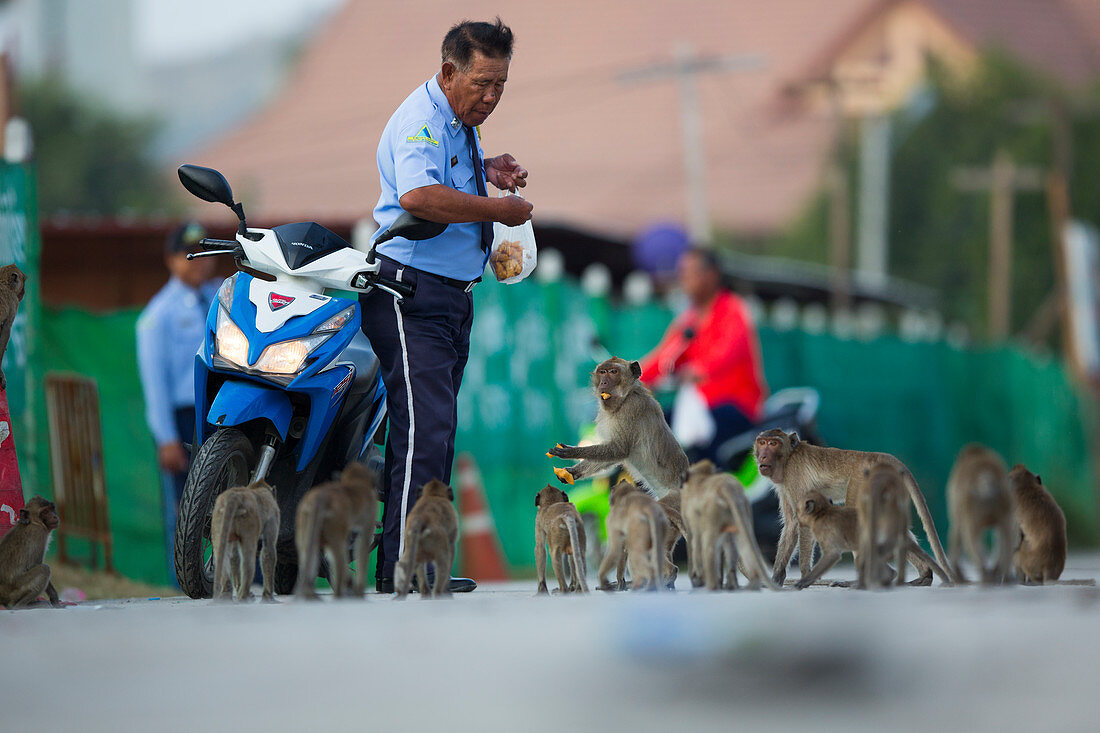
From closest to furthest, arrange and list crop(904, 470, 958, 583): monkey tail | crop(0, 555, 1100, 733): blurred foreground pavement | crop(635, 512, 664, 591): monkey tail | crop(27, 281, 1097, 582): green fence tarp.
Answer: crop(0, 555, 1100, 733): blurred foreground pavement
crop(635, 512, 664, 591): monkey tail
crop(904, 470, 958, 583): monkey tail
crop(27, 281, 1097, 582): green fence tarp

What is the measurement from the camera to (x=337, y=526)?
4.95 meters

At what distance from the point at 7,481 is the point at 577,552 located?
2228 mm

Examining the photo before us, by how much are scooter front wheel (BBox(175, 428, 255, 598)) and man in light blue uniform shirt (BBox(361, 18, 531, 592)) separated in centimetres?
59

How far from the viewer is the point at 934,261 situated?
48.4m

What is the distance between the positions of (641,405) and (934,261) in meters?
44.1

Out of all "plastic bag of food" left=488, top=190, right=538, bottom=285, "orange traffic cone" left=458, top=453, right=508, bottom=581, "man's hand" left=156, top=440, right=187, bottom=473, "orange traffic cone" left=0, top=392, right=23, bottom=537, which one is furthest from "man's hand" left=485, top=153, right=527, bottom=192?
"orange traffic cone" left=458, top=453, right=508, bottom=581

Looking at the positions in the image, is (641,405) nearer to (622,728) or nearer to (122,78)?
(622,728)

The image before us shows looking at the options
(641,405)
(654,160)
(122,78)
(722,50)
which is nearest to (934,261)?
(654,160)

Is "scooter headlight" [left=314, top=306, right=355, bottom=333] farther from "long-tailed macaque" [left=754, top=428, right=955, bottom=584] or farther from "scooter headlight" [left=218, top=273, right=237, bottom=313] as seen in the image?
"long-tailed macaque" [left=754, top=428, right=955, bottom=584]

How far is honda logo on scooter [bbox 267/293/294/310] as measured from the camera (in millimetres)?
5867

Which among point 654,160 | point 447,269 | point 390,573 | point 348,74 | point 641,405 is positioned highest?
point 348,74

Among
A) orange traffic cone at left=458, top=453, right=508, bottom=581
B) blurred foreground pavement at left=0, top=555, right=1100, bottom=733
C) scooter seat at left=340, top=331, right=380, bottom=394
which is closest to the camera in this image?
blurred foreground pavement at left=0, top=555, right=1100, bottom=733

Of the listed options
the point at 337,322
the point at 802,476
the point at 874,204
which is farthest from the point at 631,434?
the point at 874,204

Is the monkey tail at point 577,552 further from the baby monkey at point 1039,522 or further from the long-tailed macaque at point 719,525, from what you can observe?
the baby monkey at point 1039,522
